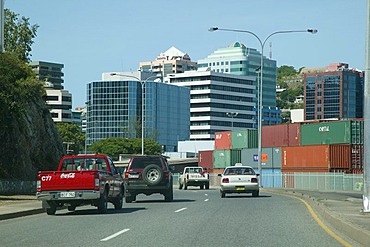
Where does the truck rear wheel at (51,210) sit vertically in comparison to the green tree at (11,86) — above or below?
below

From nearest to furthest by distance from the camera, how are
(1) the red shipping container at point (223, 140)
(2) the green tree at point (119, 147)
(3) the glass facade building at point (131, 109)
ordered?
(1) the red shipping container at point (223, 140)
(2) the green tree at point (119, 147)
(3) the glass facade building at point (131, 109)

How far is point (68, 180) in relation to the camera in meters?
23.6

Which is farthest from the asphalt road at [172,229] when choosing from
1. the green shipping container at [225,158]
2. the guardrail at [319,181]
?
the green shipping container at [225,158]

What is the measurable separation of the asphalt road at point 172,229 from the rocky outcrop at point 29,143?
19756mm

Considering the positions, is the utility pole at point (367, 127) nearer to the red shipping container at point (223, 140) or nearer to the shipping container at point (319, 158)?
the shipping container at point (319, 158)

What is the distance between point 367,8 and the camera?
805 inches

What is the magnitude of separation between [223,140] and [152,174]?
204 feet

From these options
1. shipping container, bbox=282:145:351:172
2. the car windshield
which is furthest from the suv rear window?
shipping container, bbox=282:145:351:172

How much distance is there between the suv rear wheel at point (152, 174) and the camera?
3053cm

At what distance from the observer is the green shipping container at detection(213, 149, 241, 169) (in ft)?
282

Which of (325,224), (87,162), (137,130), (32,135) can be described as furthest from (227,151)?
(137,130)

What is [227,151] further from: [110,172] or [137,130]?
[137,130]

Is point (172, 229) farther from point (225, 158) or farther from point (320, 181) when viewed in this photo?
point (225, 158)

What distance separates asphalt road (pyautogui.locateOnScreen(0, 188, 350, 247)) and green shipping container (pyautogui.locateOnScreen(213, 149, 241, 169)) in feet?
203
